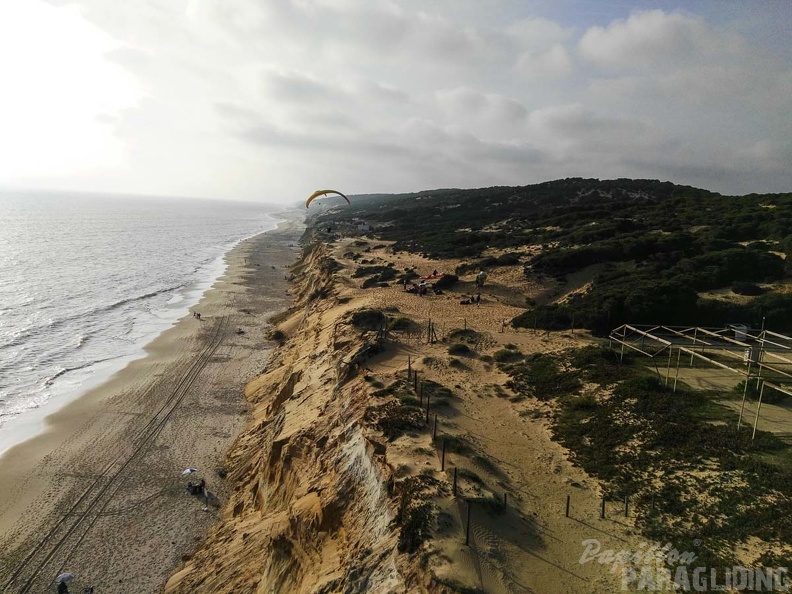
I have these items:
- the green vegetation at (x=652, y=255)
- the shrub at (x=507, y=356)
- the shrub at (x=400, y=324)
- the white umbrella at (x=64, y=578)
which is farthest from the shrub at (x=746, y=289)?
the white umbrella at (x=64, y=578)

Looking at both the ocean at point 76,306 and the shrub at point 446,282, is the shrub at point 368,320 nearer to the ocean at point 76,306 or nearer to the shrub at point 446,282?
the shrub at point 446,282

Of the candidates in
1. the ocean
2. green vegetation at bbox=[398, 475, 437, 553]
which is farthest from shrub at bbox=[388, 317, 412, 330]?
the ocean

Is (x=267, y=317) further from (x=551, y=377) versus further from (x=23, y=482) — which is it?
(x=551, y=377)

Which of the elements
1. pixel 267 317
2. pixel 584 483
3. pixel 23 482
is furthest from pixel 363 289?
pixel 584 483

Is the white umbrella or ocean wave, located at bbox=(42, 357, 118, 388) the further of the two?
ocean wave, located at bbox=(42, 357, 118, 388)

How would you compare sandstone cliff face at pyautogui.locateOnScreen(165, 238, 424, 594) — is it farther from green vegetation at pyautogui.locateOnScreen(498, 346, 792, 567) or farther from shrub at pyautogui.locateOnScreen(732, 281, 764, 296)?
shrub at pyautogui.locateOnScreen(732, 281, 764, 296)

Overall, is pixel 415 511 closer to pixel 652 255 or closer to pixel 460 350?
pixel 460 350
